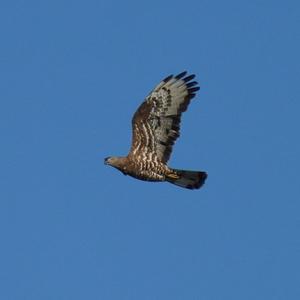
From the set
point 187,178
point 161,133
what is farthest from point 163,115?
point 187,178

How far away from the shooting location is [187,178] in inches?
952

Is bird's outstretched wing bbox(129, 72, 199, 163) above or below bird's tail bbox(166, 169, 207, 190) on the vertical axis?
above

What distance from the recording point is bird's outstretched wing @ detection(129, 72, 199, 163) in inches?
952

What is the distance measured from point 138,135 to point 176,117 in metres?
0.77

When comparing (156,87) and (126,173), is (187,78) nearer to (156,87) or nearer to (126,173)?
(156,87)

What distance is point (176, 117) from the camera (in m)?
24.2

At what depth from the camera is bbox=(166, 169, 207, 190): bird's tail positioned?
24.1 meters

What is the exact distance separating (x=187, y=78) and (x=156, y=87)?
59 centimetres

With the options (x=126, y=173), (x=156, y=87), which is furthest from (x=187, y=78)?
(x=126, y=173)

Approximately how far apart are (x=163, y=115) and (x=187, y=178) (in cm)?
123

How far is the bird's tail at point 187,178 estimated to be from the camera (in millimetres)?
24109

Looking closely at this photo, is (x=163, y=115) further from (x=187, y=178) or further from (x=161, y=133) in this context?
(x=187, y=178)

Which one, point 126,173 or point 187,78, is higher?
point 187,78

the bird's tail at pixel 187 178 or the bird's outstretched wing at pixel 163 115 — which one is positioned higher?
the bird's outstretched wing at pixel 163 115
